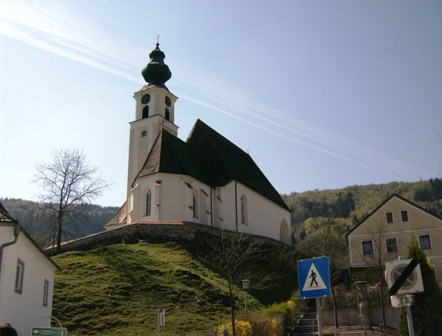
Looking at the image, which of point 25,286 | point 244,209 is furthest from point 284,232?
point 25,286

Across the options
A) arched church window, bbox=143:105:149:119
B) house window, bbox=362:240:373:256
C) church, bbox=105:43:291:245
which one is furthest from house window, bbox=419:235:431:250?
arched church window, bbox=143:105:149:119

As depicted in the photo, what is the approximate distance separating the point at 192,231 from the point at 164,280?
29.6 ft

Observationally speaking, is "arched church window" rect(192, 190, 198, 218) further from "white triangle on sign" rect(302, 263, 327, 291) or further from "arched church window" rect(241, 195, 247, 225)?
"white triangle on sign" rect(302, 263, 327, 291)

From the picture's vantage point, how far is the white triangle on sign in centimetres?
837

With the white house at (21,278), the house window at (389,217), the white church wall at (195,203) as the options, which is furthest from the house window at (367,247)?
the white house at (21,278)

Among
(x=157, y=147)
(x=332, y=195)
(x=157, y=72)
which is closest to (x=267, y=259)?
(x=157, y=147)

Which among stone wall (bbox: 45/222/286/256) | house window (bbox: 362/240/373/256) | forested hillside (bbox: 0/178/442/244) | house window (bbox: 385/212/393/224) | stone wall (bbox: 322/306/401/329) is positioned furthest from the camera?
forested hillside (bbox: 0/178/442/244)

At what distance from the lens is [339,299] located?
2497 centimetres

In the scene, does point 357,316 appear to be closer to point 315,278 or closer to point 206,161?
point 315,278

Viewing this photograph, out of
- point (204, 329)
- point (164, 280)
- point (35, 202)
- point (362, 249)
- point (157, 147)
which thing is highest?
point (157, 147)

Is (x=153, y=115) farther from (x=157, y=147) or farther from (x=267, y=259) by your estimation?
(x=267, y=259)

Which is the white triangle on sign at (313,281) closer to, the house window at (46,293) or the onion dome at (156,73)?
the house window at (46,293)

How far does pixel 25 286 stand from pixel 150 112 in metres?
40.2

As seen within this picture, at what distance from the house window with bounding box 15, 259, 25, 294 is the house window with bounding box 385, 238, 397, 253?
27.3 meters
